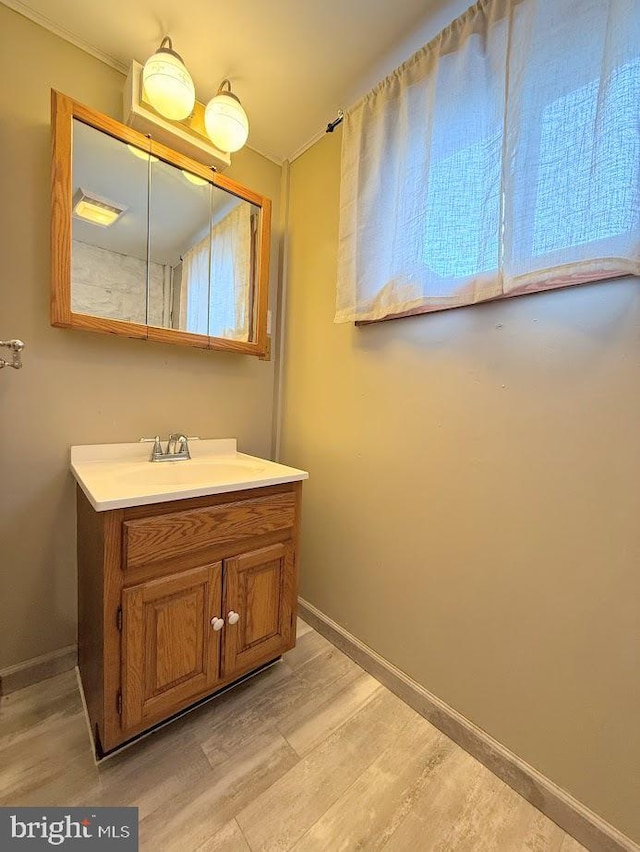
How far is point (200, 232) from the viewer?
4.71 ft

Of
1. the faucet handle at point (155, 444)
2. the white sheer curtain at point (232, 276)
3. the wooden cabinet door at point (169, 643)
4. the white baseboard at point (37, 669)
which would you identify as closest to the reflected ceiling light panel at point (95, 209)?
the white sheer curtain at point (232, 276)

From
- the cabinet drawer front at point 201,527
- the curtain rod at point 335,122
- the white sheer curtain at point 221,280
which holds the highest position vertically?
the curtain rod at point 335,122

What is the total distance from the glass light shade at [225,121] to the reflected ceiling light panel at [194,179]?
0.14 m

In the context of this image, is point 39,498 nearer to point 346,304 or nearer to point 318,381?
point 318,381

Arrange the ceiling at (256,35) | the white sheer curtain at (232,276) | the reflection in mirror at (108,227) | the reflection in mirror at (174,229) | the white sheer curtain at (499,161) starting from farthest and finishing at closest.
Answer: the white sheer curtain at (232,276), the reflection in mirror at (174,229), the reflection in mirror at (108,227), the ceiling at (256,35), the white sheer curtain at (499,161)

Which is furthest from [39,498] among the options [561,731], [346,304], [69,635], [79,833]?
[561,731]

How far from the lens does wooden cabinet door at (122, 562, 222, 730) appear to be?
939 mm

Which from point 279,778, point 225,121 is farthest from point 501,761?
point 225,121

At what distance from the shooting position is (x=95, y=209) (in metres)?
1.20

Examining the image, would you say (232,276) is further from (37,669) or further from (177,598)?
(37,669)

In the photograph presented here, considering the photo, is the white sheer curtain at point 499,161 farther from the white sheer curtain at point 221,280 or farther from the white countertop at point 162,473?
the white countertop at point 162,473

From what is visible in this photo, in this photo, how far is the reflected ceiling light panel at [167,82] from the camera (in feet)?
3.64

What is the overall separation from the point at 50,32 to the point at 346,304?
1.29m

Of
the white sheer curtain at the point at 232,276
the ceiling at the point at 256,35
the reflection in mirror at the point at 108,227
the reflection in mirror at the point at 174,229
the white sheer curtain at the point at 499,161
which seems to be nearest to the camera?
the white sheer curtain at the point at 499,161
